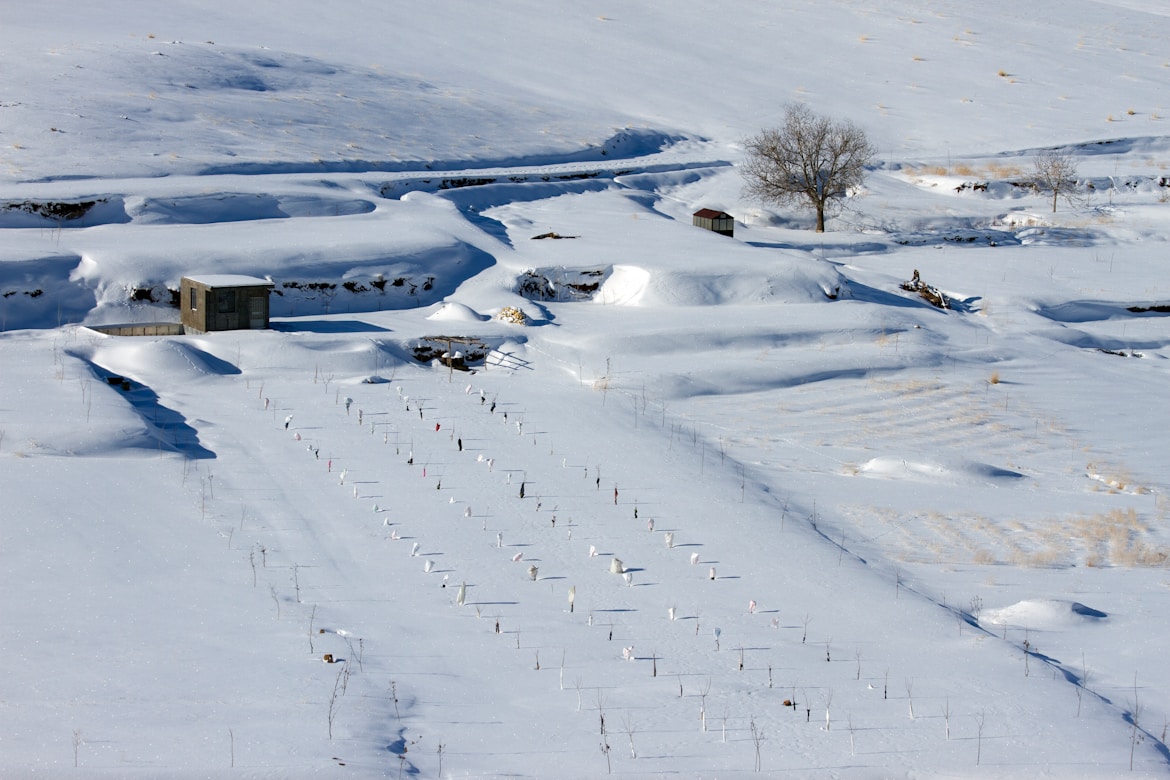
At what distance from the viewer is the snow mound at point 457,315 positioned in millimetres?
27328

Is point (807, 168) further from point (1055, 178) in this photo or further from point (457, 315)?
point (457, 315)

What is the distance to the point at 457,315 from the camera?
2748cm

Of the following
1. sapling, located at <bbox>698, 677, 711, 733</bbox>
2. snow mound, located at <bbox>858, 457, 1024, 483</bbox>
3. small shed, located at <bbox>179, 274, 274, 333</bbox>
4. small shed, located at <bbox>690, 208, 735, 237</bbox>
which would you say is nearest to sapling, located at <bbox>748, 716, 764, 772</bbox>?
sapling, located at <bbox>698, 677, 711, 733</bbox>

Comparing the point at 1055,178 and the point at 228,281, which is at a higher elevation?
the point at 1055,178

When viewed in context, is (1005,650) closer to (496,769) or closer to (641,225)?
(496,769)

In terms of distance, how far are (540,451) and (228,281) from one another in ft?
28.3

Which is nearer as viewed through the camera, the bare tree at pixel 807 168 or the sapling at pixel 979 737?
the sapling at pixel 979 737

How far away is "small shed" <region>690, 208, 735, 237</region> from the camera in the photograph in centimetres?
3838

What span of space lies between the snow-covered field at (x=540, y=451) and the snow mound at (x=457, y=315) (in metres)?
0.11

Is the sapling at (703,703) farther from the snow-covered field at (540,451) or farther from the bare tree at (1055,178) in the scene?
the bare tree at (1055,178)

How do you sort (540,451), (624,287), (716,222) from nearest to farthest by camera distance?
1. (540,451)
2. (624,287)
3. (716,222)

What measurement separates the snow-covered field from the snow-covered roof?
3.78 feet

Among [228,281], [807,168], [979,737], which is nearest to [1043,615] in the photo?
[979,737]

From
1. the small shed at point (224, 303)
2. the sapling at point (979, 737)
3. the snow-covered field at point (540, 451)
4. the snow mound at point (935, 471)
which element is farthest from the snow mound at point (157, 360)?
the sapling at point (979, 737)
